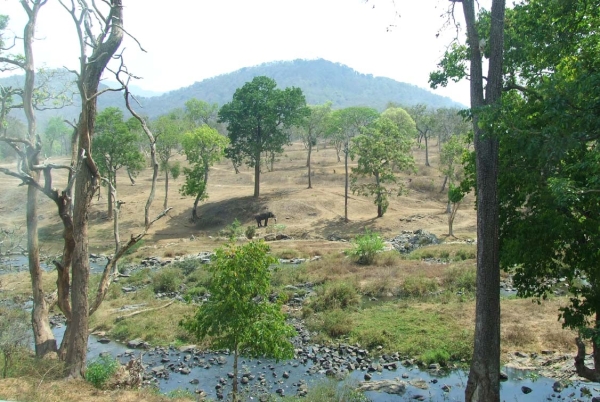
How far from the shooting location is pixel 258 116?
170 feet

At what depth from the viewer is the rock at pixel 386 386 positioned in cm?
1414

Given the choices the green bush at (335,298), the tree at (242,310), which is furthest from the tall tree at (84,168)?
the green bush at (335,298)

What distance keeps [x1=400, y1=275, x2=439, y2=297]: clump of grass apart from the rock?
980cm

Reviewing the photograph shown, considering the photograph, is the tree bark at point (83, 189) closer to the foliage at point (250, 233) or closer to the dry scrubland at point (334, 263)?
the dry scrubland at point (334, 263)

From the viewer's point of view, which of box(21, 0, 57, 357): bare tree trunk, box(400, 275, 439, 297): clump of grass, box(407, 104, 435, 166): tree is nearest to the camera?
box(21, 0, 57, 357): bare tree trunk

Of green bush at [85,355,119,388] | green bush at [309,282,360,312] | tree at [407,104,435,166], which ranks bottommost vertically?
green bush at [309,282,360,312]

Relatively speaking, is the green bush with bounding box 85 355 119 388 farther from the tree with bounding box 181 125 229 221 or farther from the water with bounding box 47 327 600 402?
the tree with bounding box 181 125 229 221

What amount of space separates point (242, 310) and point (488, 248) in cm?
604

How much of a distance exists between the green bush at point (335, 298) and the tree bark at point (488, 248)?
40.8 ft

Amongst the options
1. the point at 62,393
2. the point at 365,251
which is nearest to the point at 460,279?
the point at 365,251

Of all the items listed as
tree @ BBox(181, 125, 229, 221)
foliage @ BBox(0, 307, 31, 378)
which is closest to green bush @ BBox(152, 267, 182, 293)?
foliage @ BBox(0, 307, 31, 378)

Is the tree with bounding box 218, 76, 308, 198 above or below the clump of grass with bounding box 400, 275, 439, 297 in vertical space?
above

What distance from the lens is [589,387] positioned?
14117 mm

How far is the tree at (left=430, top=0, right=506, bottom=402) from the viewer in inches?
373
